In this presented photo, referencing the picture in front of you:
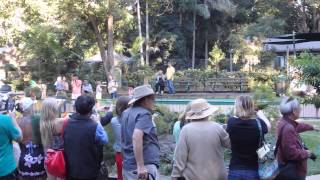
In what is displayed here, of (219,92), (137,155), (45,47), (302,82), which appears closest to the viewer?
(137,155)

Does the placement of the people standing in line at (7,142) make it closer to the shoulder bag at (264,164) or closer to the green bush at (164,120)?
the shoulder bag at (264,164)

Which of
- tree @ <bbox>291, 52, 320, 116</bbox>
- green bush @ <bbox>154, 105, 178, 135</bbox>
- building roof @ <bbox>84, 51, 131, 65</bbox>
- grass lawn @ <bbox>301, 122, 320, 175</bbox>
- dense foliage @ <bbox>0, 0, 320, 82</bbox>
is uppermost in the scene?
dense foliage @ <bbox>0, 0, 320, 82</bbox>

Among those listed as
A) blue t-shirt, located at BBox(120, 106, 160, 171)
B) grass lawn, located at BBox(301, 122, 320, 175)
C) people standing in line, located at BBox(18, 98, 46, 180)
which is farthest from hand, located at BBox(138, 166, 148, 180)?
grass lawn, located at BBox(301, 122, 320, 175)

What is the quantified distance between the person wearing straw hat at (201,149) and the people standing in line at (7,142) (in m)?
1.84

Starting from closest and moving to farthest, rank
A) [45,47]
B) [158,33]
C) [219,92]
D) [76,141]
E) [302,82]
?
1. [76,141]
2. [302,82]
3. [219,92]
4. [45,47]
5. [158,33]

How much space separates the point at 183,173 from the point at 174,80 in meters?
29.0

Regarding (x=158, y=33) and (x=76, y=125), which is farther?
(x=158, y=33)

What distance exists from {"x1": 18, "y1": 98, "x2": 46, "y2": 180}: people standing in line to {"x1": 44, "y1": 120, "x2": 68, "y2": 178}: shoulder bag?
0.45m

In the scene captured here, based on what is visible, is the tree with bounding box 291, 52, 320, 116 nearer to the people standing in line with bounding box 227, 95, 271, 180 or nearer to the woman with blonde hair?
the people standing in line with bounding box 227, 95, 271, 180

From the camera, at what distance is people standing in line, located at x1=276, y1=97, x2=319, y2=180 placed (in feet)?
17.9

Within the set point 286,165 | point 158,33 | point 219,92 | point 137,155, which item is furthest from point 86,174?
point 158,33

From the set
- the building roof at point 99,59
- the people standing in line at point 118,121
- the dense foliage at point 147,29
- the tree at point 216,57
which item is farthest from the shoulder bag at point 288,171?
the tree at point 216,57

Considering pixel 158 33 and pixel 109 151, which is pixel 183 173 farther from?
pixel 158 33

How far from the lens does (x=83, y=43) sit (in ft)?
125
